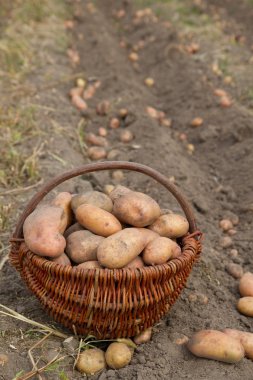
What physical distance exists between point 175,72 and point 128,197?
3.42 meters

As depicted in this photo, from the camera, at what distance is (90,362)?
217 cm

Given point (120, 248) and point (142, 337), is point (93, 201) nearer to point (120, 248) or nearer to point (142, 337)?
point (120, 248)

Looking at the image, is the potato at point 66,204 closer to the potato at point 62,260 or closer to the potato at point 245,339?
the potato at point 62,260

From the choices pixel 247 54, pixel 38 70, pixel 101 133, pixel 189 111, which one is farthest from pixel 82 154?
pixel 247 54

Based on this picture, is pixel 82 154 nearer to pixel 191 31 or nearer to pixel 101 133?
pixel 101 133

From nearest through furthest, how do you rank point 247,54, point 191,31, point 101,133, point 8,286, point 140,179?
1. point 8,286
2. point 140,179
3. point 101,133
4. point 247,54
5. point 191,31

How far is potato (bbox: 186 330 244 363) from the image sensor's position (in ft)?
7.06

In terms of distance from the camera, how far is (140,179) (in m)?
3.66

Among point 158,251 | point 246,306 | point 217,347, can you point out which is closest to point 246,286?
point 246,306

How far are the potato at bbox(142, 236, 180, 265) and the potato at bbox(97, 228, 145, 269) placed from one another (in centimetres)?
4

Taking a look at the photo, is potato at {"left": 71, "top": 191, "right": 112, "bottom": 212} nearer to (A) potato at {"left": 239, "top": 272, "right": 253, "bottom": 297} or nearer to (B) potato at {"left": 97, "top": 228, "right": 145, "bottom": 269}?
(B) potato at {"left": 97, "top": 228, "right": 145, "bottom": 269}

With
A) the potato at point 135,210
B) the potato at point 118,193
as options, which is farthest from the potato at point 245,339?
the potato at point 118,193

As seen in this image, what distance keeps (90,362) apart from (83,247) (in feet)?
1.57

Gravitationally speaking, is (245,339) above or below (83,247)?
below
